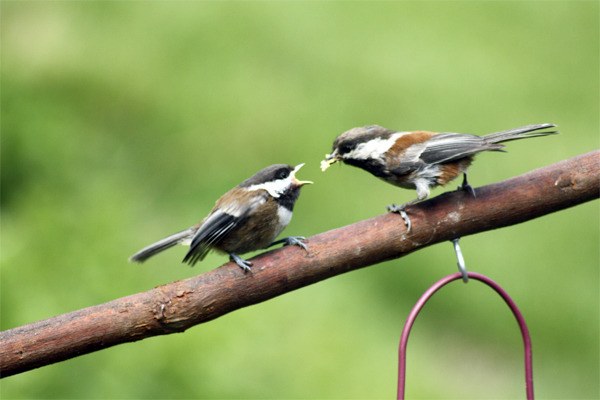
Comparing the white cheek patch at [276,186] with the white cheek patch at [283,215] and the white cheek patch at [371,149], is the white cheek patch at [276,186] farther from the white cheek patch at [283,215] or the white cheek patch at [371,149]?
the white cheek patch at [371,149]

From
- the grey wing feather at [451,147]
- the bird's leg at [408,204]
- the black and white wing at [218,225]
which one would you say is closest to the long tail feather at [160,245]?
the black and white wing at [218,225]

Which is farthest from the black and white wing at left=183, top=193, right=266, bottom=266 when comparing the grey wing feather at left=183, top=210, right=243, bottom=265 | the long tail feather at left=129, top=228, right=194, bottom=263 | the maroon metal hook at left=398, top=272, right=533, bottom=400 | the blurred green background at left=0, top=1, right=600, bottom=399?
the blurred green background at left=0, top=1, right=600, bottom=399

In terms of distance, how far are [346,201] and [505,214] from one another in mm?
2962

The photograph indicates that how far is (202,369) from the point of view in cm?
402

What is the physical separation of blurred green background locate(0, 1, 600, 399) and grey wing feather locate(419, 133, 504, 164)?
1.56 metres

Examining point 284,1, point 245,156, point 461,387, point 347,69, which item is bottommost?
point 461,387

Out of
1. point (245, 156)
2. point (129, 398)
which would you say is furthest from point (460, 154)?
point (245, 156)

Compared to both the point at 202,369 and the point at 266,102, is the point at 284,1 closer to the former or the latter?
the point at 266,102

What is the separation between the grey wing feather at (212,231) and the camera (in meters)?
2.89

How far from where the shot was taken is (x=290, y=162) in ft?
18.1

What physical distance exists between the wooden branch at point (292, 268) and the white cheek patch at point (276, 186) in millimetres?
398

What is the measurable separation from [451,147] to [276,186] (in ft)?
2.06

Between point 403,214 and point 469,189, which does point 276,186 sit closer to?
point 403,214

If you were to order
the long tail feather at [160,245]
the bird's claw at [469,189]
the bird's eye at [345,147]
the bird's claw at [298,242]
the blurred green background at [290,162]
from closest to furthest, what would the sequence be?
the bird's claw at [298,242] < the bird's claw at [469,189] < the bird's eye at [345,147] < the long tail feather at [160,245] < the blurred green background at [290,162]
